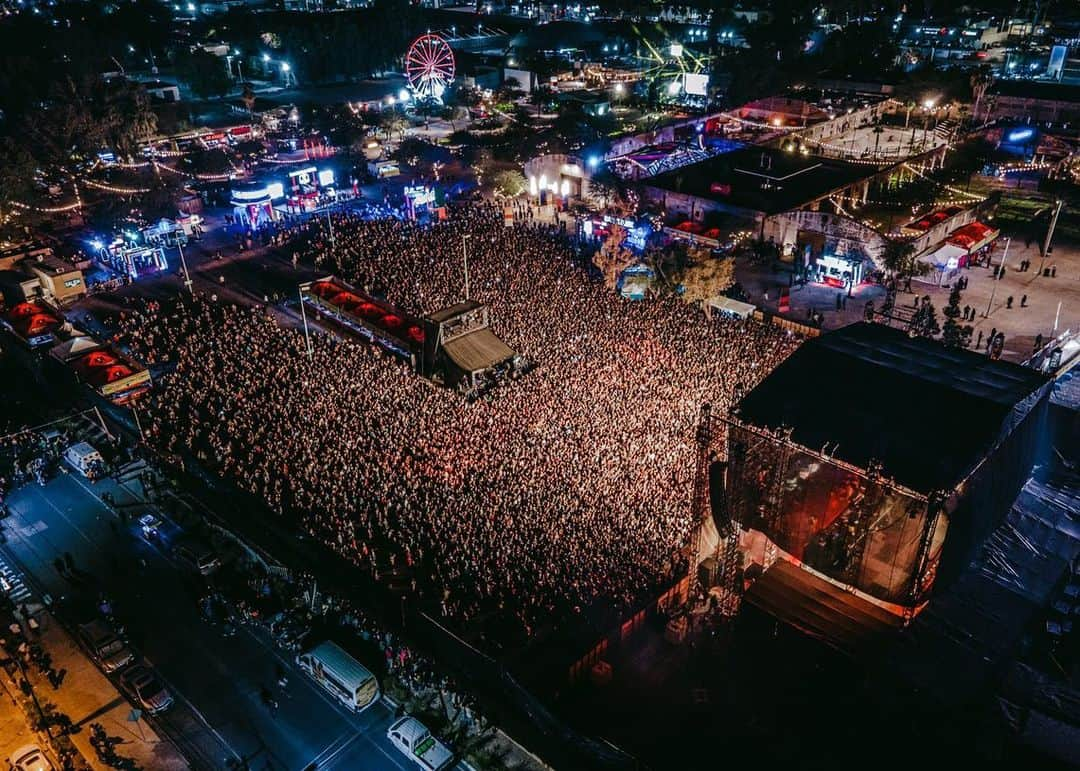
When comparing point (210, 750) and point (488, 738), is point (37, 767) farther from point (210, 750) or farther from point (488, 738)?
point (488, 738)

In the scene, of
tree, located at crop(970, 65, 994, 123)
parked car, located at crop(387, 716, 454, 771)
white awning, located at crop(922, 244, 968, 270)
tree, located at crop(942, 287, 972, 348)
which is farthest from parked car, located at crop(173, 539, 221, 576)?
tree, located at crop(970, 65, 994, 123)

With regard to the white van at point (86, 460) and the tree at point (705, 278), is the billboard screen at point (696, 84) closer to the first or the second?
the tree at point (705, 278)

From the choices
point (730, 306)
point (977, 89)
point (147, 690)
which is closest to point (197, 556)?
point (147, 690)

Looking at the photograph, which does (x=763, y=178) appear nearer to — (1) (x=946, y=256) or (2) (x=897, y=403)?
(1) (x=946, y=256)

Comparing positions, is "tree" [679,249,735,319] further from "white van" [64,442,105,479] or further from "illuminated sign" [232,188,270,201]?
"illuminated sign" [232,188,270,201]

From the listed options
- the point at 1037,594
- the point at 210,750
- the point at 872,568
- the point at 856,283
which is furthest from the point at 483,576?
the point at 856,283

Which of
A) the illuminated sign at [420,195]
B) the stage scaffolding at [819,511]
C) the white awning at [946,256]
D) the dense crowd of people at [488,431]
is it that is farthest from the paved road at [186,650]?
the white awning at [946,256]
